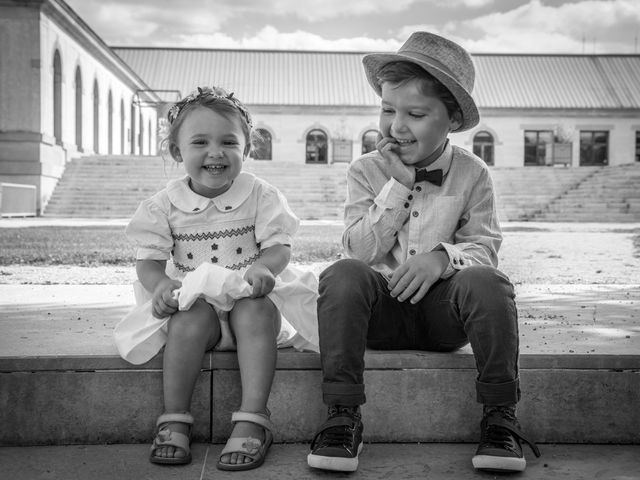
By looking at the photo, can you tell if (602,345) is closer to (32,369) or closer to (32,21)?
(32,369)

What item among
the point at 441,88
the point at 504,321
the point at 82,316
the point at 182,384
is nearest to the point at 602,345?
the point at 504,321

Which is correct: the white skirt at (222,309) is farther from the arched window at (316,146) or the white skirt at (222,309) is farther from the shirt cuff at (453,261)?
the arched window at (316,146)

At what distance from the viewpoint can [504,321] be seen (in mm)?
2260

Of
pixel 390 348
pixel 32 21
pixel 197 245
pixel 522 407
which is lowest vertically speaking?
pixel 522 407

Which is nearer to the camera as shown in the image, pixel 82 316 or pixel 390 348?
pixel 390 348

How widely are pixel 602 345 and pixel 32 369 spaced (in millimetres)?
1970

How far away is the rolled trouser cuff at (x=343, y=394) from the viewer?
226 cm

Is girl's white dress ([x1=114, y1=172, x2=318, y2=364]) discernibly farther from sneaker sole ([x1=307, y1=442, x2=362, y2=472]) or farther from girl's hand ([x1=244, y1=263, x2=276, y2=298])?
sneaker sole ([x1=307, y1=442, x2=362, y2=472])

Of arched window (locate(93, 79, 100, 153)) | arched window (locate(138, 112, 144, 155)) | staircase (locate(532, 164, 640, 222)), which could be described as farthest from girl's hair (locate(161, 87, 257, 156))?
arched window (locate(138, 112, 144, 155))

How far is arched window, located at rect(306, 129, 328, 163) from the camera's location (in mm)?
→ 41094

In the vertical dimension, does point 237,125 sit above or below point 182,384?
above

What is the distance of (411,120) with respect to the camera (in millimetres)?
2613

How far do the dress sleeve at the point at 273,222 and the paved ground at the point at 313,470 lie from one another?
728mm

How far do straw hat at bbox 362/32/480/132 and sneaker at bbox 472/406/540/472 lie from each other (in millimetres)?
1096
